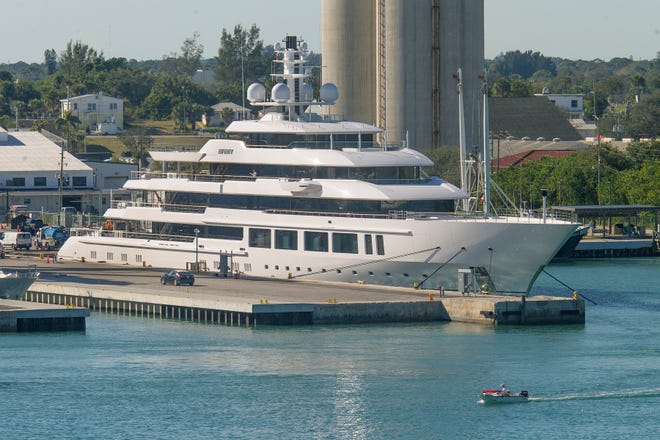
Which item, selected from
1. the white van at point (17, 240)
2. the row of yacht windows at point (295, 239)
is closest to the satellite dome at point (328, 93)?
the row of yacht windows at point (295, 239)

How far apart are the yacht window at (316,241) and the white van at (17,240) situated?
24663mm

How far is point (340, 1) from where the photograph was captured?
13725cm

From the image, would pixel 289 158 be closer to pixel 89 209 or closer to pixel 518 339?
pixel 518 339

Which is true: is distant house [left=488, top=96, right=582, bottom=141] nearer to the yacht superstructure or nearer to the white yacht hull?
the yacht superstructure

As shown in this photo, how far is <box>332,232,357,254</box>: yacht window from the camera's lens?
79.3 meters

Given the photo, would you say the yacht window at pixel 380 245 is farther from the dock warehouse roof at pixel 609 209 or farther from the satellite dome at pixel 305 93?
the dock warehouse roof at pixel 609 209

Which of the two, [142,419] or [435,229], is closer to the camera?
[142,419]

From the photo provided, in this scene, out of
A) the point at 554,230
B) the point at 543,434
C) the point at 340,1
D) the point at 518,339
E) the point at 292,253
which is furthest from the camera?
the point at 340,1

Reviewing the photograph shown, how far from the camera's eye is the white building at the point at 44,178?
415 feet

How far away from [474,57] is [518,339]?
67183 mm

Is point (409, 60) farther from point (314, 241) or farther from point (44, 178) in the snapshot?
point (314, 241)

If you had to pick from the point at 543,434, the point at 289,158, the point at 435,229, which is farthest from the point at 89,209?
the point at 543,434

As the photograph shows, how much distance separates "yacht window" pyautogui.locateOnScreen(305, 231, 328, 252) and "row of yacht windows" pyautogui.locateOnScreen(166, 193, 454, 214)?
4.00 ft

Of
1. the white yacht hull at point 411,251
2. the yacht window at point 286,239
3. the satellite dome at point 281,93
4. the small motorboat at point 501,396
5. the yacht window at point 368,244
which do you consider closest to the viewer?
the small motorboat at point 501,396
